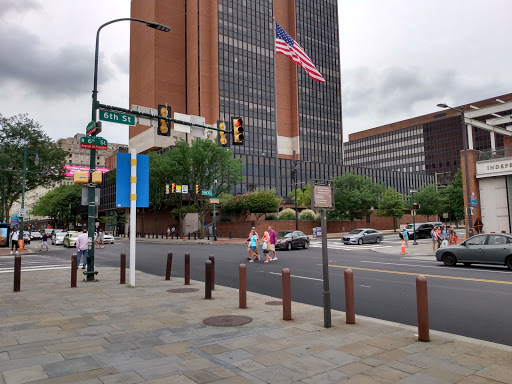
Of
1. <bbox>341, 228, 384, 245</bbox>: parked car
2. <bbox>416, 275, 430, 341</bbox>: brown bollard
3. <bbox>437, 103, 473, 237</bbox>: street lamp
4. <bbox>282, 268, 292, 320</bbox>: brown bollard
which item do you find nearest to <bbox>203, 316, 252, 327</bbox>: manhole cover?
<bbox>282, 268, 292, 320</bbox>: brown bollard

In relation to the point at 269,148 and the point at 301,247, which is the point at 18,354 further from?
the point at 269,148

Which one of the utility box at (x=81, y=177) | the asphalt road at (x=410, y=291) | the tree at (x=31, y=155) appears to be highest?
the tree at (x=31, y=155)

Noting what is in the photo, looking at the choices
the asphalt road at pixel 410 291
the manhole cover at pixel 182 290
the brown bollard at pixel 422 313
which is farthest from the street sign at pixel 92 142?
the brown bollard at pixel 422 313

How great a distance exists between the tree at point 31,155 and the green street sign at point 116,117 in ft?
111

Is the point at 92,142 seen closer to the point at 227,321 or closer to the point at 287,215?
the point at 227,321

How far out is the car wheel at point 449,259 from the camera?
1748cm

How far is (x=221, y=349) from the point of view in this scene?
5.68 metres

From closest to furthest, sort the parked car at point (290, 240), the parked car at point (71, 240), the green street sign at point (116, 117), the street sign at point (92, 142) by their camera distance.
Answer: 1. the street sign at point (92, 142)
2. the green street sign at point (116, 117)
3. the parked car at point (290, 240)
4. the parked car at point (71, 240)

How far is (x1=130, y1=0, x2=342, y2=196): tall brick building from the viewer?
3666 inches

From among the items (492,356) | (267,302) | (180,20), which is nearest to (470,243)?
(267,302)

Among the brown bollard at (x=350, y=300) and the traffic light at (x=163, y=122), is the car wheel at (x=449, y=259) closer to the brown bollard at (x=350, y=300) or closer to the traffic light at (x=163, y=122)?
the brown bollard at (x=350, y=300)

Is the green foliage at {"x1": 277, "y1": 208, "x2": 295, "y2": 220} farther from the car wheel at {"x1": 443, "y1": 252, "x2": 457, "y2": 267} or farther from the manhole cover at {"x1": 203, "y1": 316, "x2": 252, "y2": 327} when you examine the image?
the manhole cover at {"x1": 203, "y1": 316, "x2": 252, "y2": 327}

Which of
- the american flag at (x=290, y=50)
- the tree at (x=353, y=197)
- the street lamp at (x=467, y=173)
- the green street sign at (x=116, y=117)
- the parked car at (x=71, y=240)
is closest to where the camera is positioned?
the green street sign at (x=116, y=117)

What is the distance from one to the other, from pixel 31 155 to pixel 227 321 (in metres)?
44.7
